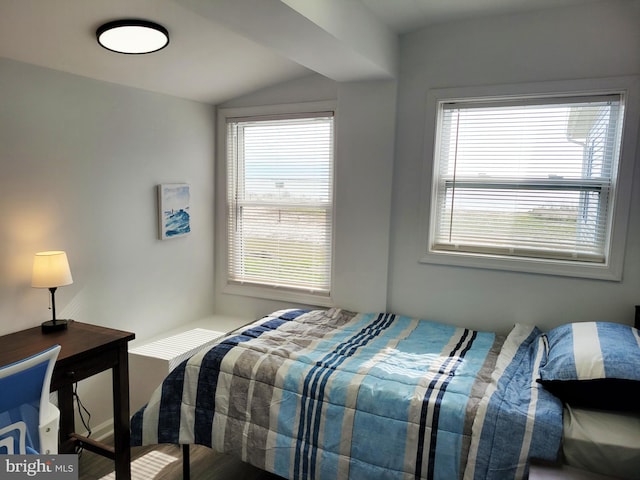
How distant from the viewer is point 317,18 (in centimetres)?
197

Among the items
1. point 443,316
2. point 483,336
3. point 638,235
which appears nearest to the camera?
point 638,235

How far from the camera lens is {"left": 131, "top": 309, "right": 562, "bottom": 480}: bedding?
173 cm

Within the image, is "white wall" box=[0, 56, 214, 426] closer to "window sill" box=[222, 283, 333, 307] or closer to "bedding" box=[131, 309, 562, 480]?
"window sill" box=[222, 283, 333, 307]

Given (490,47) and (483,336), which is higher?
(490,47)

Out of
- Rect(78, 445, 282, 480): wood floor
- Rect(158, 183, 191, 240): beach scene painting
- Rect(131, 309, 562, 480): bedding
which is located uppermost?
Rect(158, 183, 191, 240): beach scene painting

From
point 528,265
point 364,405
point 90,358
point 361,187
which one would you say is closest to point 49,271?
point 90,358

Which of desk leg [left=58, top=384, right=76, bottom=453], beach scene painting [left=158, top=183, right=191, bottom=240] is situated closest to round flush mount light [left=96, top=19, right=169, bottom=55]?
beach scene painting [left=158, top=183, right=191, bottom=240]

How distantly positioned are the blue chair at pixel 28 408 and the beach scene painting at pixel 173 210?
1.60 m

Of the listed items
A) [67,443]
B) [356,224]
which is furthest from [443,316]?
[67,443]

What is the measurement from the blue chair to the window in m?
2.16

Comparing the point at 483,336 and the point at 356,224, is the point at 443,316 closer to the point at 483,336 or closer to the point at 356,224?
the point at 483,336

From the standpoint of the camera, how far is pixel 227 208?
3.69m

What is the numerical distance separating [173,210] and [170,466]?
1.64 meters

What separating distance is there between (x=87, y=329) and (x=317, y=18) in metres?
1.87
